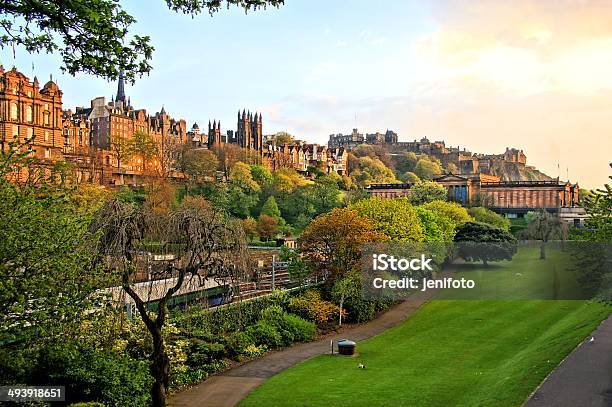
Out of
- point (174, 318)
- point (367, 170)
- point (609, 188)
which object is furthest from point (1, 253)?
point (367, 170)

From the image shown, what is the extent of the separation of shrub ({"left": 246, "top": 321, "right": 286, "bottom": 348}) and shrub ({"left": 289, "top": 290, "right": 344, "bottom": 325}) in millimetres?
4092

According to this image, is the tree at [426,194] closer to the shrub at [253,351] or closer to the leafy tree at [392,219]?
the leafy tree at [392,219]

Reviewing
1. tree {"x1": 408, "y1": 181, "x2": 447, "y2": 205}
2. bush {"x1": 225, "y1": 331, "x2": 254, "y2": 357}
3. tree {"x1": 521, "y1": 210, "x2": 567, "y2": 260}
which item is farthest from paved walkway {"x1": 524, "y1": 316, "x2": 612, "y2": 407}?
tree {"x1": 408, "y1": 181, "x2": 447, "y2": 205}

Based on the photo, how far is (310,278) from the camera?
3597 cm

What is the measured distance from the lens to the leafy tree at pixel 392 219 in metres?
40.1

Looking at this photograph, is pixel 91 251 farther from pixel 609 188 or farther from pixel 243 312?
pixel 609 188

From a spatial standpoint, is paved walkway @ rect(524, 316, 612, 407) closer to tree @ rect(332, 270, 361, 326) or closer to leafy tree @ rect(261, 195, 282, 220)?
tree @ rect(332, 270, 361, 326)

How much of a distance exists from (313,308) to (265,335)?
4739 mm

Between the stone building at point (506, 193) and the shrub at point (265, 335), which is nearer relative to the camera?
the shrub at point (265, 335)

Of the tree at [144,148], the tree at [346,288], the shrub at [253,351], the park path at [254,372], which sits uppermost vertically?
the tree at [144,148]

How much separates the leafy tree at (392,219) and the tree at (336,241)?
16.8 feet

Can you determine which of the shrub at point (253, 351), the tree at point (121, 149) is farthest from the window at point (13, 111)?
the shrub at point (253, 351)

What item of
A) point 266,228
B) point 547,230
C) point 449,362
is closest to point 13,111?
point 266,228

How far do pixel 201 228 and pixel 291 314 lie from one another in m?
14.0
